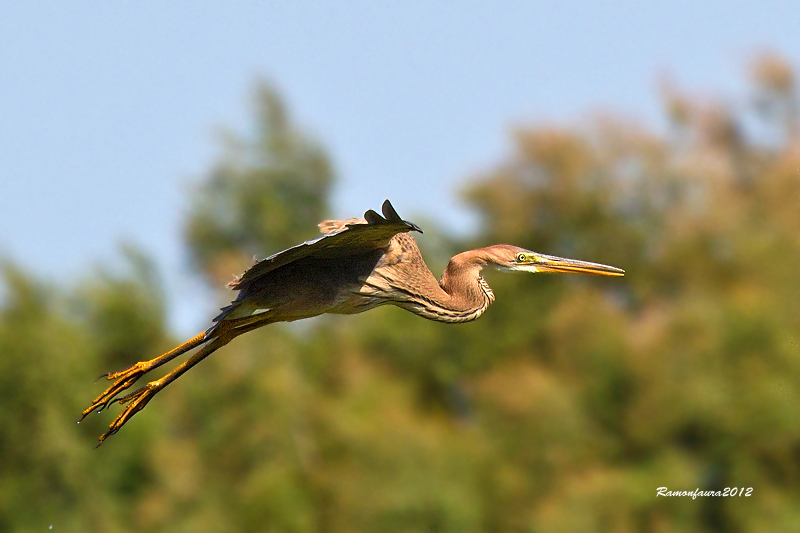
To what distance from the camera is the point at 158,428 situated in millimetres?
26188

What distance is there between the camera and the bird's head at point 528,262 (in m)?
9.10

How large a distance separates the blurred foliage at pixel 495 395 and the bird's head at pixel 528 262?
44.2 feet

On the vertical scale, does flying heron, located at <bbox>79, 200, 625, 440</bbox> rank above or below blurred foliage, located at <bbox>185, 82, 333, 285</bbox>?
below

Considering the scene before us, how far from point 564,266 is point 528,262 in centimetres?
32

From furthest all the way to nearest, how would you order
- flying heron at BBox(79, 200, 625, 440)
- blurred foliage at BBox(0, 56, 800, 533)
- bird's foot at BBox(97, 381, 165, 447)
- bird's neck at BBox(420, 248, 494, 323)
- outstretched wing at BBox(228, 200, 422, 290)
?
1. blurred foliage at BBox(0, 56, 800, 533)
2. bird's neck at BBox(420, 248, 494, 323)
3. bird's foot at BBox(97, 381, 165, 447)
4. flying heron at BBox(79, 200, 625, 440)
5. outstretched wing at BBox(228, 200, 422, 290)

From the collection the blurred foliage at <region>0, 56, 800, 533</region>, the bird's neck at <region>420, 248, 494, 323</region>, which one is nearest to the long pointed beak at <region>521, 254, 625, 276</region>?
the bird's neck at <region>420, 248, 494, 323</region>

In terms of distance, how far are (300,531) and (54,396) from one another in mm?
5694

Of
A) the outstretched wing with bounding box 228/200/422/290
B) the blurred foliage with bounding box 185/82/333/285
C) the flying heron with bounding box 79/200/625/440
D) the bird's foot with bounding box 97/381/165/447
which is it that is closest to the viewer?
the outstretched wing with bounding box 228/200/422/290

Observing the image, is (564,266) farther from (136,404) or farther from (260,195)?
(260,195)

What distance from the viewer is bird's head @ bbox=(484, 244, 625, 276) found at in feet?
29.9

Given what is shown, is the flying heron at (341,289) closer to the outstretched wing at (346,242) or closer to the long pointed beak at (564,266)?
the outstretched wing at (346,242)

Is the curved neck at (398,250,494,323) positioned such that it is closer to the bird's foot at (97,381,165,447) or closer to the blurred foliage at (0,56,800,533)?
the bird's foot at (97,381,165,447)

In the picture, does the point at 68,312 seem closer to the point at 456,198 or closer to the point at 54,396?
the point at 54,396

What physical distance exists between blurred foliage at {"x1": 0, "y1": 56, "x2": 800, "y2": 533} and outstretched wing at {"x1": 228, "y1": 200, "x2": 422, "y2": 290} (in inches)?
570
